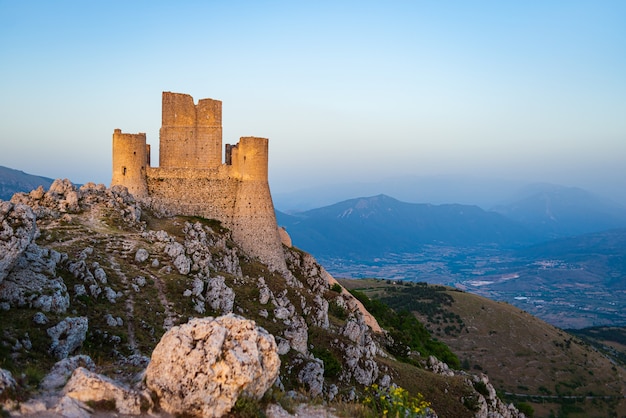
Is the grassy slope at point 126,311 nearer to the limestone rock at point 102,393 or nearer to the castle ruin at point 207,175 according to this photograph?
the limestone rock at point 102,393

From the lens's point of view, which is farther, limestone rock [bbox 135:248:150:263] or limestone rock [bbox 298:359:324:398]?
limestone rock [bbox 135:248:150:263]

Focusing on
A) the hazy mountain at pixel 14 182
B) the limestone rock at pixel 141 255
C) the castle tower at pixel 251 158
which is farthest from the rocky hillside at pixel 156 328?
the hazy mountain at pixel 14 182

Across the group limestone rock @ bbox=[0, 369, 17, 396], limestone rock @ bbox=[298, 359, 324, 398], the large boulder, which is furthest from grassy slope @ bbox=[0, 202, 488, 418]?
the large boulder

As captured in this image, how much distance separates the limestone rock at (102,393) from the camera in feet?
29.9

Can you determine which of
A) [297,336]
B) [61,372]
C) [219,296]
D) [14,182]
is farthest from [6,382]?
[14,182]

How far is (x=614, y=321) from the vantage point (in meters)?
165

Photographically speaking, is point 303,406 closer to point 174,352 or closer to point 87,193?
point 174,352

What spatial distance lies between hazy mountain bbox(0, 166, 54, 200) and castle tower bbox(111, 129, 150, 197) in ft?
466

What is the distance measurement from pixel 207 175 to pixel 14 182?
16770 centimetres

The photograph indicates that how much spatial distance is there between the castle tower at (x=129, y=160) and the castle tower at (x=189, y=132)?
1.68 m

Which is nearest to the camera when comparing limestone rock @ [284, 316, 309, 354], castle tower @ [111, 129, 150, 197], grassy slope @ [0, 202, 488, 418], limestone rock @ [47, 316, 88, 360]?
grassy slope @ [0, 202, 488, 418]

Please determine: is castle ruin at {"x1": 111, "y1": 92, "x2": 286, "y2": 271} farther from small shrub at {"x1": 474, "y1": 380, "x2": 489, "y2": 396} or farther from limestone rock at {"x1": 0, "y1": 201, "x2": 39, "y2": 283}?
limestone rock at {"x1": 0, "y1": 201, "x2": 39, "y2": 283}

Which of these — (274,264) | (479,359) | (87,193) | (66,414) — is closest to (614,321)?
(479,359)

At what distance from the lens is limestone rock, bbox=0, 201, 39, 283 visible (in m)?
13.7
